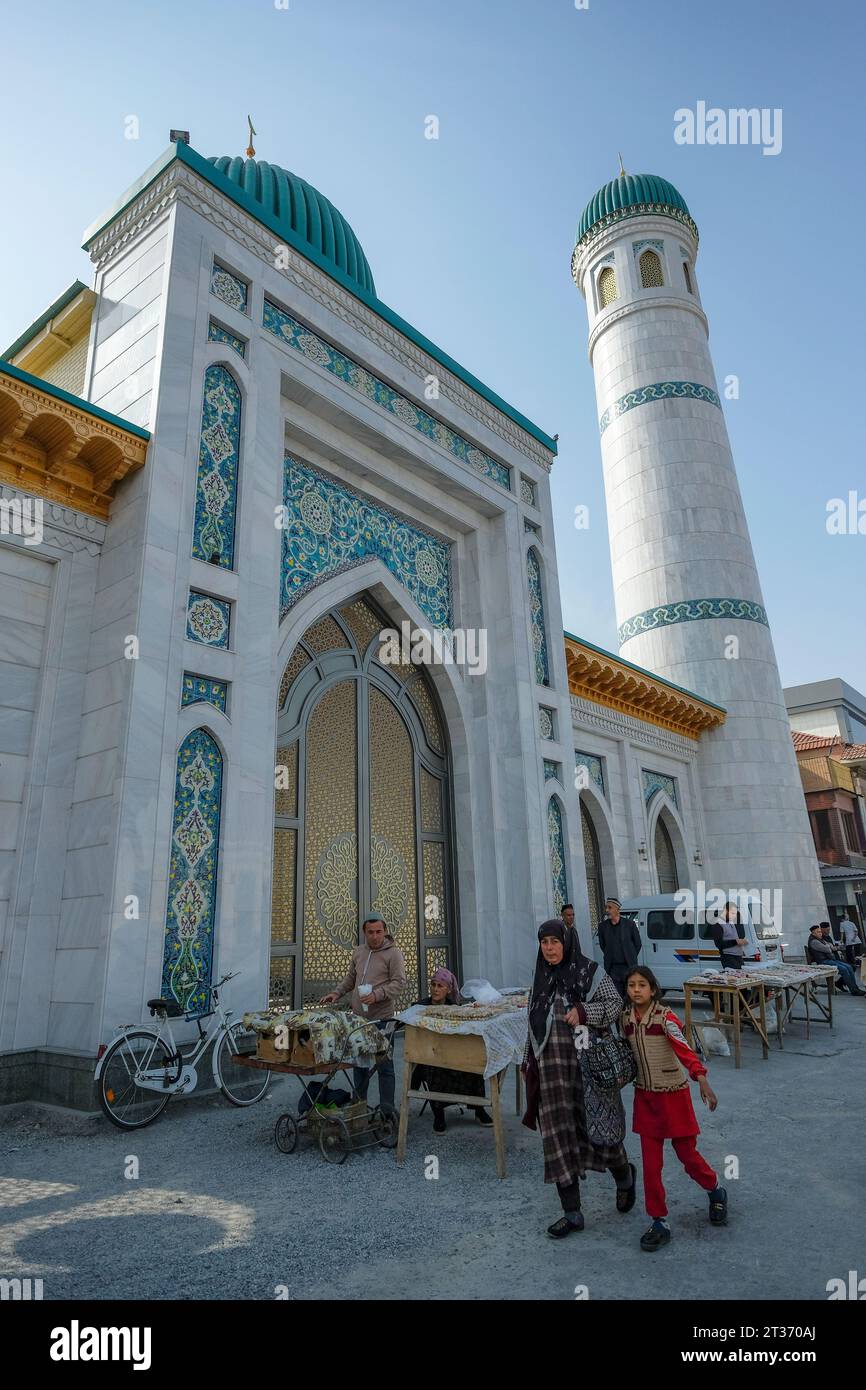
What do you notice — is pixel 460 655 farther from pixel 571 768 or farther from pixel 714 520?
pixel 714 520

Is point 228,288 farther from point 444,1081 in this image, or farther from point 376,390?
point 444,1081

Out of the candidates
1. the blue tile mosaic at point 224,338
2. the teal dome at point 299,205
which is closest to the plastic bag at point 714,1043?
the blue tile mosaic at point 224,338

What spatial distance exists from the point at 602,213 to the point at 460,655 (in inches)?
546

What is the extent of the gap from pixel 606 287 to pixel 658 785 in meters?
11.2

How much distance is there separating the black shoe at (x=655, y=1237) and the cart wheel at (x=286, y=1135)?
190 cm

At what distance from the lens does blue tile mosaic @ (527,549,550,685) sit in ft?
31.3

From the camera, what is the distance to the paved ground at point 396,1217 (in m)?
2.46

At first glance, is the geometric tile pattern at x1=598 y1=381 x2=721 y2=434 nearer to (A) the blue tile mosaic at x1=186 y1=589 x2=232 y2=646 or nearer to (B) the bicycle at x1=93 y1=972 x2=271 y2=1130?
(A) the blue tile mosaic at x1=186 y1=589 x2=232 y2=646

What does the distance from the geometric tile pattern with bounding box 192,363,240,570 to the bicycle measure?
3.02 metres

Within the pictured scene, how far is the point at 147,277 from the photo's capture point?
634 cm

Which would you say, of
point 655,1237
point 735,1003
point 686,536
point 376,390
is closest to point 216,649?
point 376,390

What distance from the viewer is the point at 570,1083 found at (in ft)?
10.3
